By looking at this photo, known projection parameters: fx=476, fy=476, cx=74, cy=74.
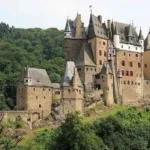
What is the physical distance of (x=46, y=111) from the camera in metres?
73.1

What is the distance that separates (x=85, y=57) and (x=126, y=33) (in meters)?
11.1

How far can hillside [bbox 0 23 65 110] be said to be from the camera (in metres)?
107

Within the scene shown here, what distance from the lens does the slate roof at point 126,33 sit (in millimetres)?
85938

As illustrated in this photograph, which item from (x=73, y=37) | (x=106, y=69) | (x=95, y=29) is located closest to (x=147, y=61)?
(x=106, y=69)

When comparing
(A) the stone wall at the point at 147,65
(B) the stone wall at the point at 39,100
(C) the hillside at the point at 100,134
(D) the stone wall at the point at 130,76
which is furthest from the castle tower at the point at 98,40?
(B) the stone wall at the point at 39,100

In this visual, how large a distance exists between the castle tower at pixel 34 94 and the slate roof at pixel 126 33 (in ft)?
62.5

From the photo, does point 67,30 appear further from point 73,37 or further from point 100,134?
point 100,134

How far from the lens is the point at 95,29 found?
3241 inches

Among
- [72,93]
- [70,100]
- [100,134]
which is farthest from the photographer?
[72,93]

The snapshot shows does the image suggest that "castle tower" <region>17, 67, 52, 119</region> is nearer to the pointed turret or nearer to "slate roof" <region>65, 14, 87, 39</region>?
the pointed turret

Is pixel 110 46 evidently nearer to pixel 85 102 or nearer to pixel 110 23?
pixel 110 23

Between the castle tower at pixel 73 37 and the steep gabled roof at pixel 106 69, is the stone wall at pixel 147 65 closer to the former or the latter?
the steep gabled roof at pixel 106 69

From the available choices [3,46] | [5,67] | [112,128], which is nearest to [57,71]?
[5,67]

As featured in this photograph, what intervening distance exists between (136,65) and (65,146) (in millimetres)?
27639
